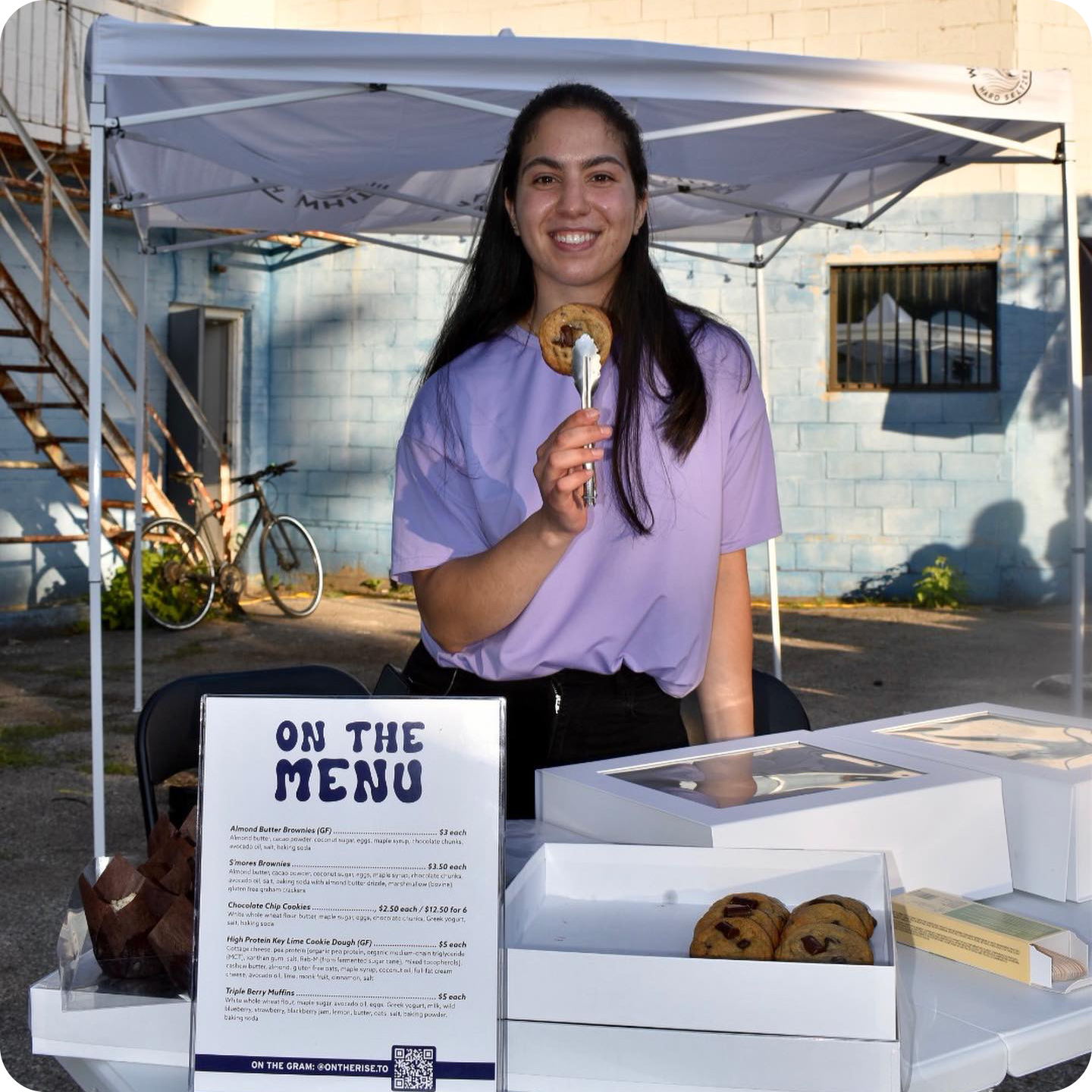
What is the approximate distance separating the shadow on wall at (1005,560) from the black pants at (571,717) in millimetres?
10350

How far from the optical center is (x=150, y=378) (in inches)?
479

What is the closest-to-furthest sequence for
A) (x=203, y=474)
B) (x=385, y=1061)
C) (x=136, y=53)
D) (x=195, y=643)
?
(x=385, y=1061), (x=136, y=53), (x=195, y=643), (x=203, y=474)

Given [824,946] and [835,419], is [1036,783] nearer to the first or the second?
[824,946]

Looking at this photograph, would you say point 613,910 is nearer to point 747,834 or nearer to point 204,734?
point 747,834

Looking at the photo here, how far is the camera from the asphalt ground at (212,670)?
4.36 meters

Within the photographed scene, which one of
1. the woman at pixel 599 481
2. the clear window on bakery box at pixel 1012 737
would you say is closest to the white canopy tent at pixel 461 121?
the woman at pixel 599 481

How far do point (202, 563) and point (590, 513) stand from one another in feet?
32.0

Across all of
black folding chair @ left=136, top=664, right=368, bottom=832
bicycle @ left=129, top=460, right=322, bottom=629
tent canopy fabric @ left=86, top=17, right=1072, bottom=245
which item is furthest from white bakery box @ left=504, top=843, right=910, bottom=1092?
bicycle @ left=129, top=460, right=322, bottom=629

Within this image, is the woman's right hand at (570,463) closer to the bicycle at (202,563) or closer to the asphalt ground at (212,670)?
the asphalt ground at (212,670)

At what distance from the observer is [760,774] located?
5.24 feet

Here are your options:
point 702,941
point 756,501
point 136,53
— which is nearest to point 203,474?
point 136,53

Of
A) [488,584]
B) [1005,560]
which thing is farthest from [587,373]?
A: [1005,560]

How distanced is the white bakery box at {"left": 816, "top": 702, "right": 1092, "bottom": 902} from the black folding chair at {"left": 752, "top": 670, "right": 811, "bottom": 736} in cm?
127

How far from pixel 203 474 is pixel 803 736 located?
39.1 feet
